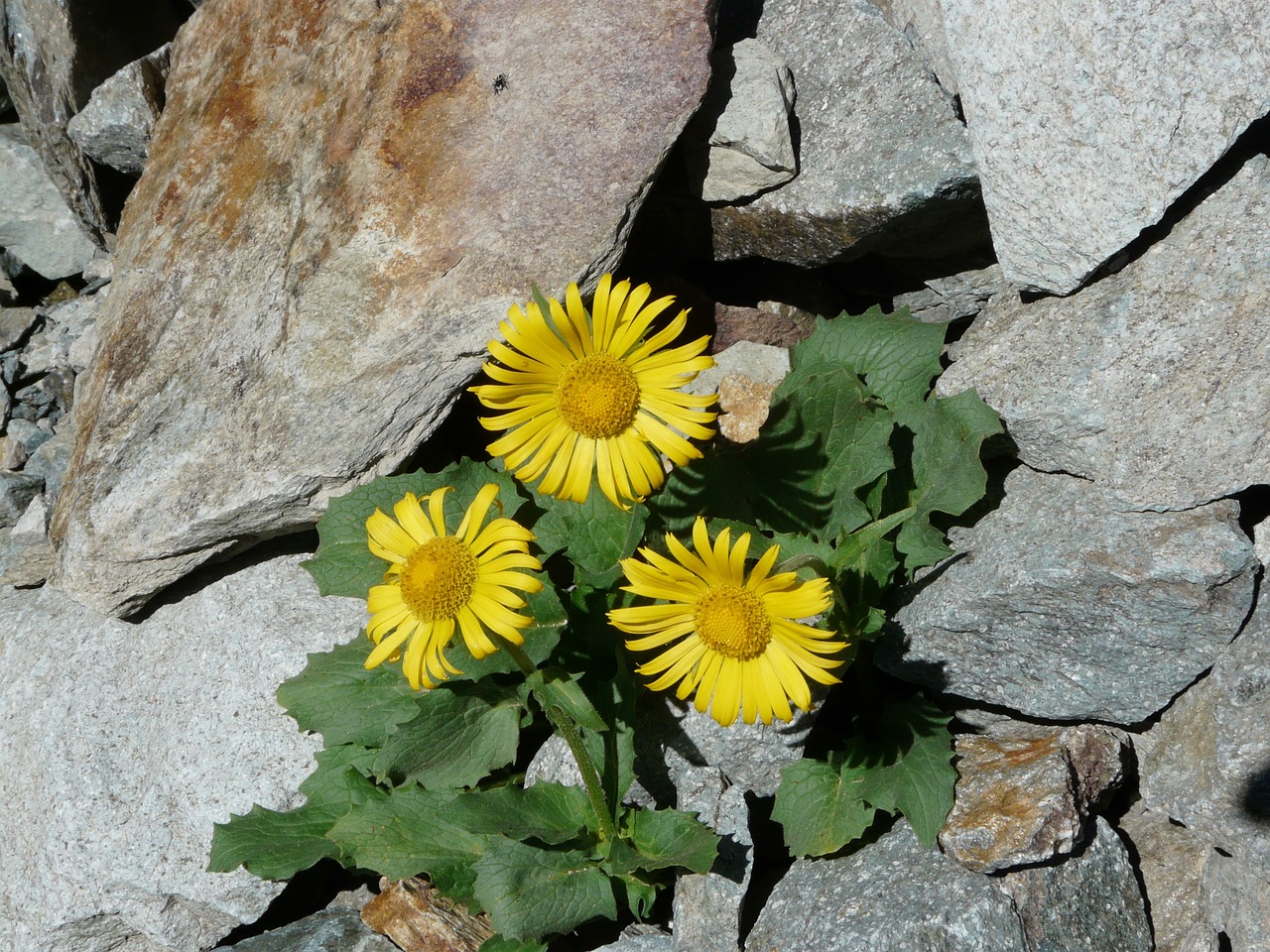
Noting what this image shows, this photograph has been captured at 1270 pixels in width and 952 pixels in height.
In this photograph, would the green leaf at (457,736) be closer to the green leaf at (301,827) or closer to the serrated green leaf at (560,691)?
the green leaf at (301,827)

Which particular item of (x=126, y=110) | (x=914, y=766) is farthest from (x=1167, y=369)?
(x=126, y=110)

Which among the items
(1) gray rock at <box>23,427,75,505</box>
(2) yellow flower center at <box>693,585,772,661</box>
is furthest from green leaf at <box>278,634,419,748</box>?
(1) gray rock at <box>23,427,75,505</box>

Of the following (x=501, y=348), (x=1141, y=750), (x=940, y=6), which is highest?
(x=940, y=6)

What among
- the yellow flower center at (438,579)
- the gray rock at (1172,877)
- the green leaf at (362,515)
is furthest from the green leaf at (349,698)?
the gray rock at (1172,877)

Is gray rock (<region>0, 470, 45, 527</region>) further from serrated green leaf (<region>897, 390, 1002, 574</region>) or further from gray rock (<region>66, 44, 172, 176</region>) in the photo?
serrated green leaf (<region>897, 390, 1002, 574</region>)

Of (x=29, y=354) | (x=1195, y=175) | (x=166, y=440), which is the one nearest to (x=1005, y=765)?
(x=1195, y=175)

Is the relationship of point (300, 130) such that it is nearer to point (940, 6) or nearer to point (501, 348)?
point (501, 348)

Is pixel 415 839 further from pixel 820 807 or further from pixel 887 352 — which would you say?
pixel 887 352
